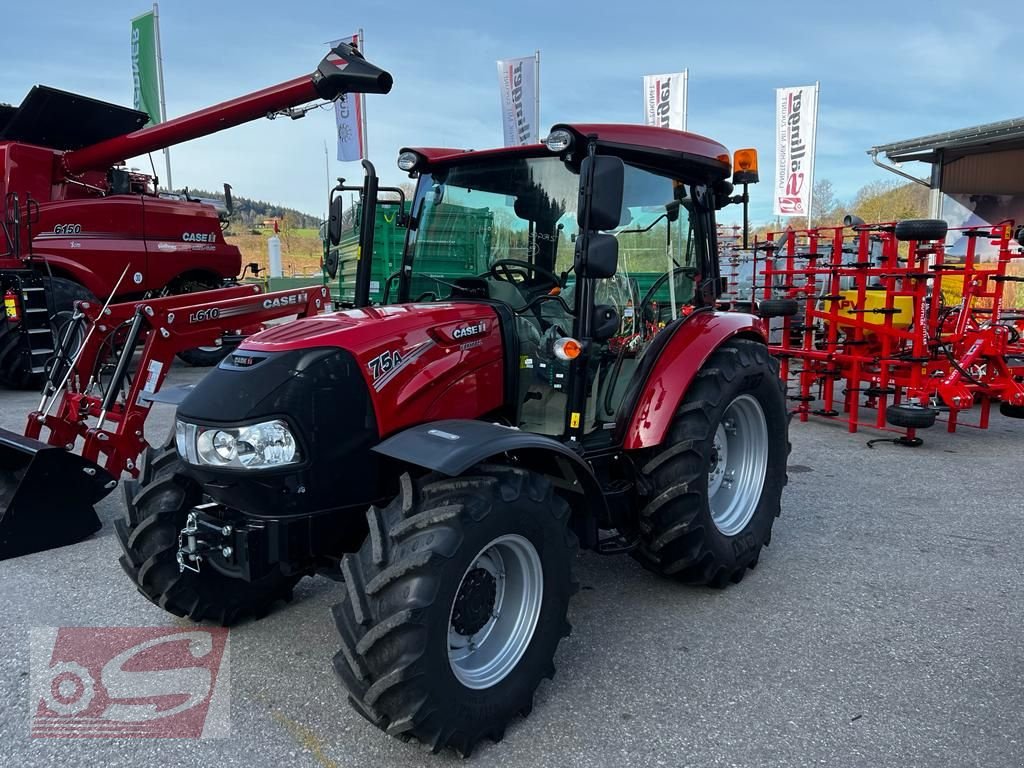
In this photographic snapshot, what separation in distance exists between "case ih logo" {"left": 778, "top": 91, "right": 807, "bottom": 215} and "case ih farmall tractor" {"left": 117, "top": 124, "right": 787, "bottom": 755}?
50.7ft

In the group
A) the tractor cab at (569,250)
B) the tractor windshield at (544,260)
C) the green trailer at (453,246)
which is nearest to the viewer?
the tractor cab at (569,250)

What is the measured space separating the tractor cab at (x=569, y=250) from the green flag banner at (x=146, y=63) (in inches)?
626

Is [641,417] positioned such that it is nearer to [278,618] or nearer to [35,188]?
[278,618]

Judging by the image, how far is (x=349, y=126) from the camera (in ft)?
53.4

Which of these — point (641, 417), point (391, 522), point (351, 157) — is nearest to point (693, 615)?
point (641, 417)

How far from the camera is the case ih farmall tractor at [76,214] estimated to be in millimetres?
7949

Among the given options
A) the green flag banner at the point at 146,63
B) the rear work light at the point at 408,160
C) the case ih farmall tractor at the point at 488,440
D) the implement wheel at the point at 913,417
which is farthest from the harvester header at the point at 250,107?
the green flag banner at the point at 146,63

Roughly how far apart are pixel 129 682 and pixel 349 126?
15110mm

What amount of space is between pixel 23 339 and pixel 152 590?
6.90m

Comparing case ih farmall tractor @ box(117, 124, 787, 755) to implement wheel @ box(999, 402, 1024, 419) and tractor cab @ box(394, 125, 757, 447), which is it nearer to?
tractor cab @ box(394, 125, 757, 447)

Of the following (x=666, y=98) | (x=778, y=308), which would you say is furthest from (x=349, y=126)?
(x=778, y=308)

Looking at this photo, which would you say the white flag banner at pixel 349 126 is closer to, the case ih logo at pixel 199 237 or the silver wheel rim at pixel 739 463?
Result: the case ih logo at pixel 199 237

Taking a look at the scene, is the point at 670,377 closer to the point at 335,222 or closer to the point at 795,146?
the point at 335,222

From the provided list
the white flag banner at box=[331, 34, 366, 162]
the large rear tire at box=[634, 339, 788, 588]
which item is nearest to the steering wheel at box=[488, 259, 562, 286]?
the large rear tire at box=[634, 339, 788, 588]
